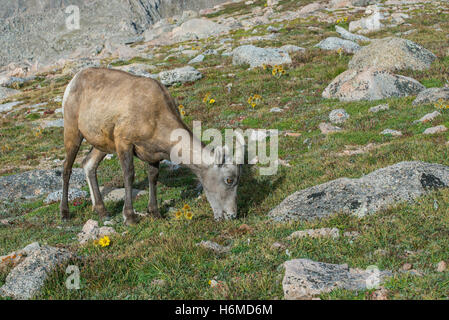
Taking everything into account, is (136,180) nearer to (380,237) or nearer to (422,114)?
(380,237)

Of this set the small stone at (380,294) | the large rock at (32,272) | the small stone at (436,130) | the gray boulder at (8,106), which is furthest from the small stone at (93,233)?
the gray boulder at (8,106)

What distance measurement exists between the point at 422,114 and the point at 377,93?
3486mm

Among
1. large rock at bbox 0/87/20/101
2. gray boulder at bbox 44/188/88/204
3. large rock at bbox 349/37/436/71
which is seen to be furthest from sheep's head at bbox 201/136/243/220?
large rock at bbox 0/87/20/101

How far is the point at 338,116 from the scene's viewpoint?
51.0 ft

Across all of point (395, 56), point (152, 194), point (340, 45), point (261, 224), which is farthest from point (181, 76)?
point (261, 224)

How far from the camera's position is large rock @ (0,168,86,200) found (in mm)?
14008

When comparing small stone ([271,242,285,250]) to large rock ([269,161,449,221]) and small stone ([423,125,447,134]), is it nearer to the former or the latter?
large rock ([269,161,449,221])

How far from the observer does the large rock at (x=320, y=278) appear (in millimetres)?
5137

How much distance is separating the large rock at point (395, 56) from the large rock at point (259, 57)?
590 cm

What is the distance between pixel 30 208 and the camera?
42.0ft

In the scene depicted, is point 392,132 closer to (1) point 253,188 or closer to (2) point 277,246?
(1) point 253,188

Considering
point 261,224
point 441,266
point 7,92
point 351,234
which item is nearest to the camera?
point 441,266

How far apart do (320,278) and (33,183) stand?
12425 millimetres

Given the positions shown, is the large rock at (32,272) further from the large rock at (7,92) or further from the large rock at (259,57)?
the large rock at (7,92)
